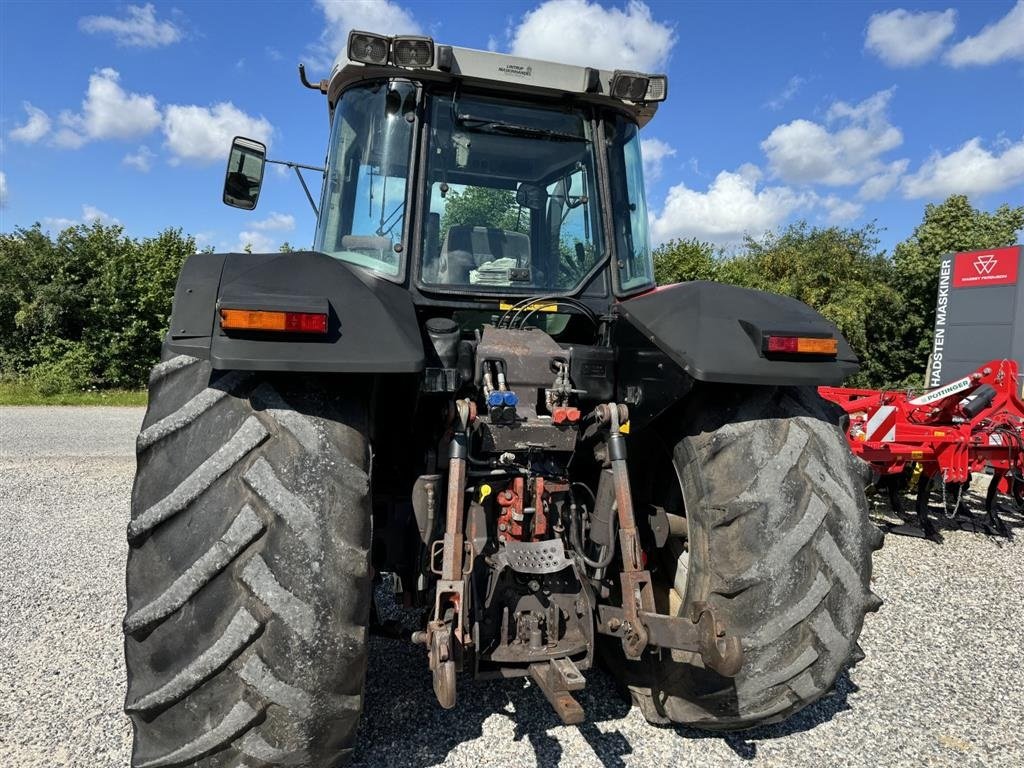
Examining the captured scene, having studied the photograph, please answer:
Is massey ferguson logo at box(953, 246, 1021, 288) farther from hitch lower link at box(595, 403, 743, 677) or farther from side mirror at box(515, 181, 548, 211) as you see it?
hitch lower link at box(595, 403, 743, 677)

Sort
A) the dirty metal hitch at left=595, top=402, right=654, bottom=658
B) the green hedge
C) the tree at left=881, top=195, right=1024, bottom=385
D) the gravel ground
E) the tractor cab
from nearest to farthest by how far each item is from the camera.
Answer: the dirty metal hitch at left=595, top=402, right=654, bottom=658, the gravel ground, the tractor cab, the green hedge, the tree at left=881, top=195, right=1024, bottom=385

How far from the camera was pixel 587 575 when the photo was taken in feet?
7.97

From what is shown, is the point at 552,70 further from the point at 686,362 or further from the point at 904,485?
the point at 904,485

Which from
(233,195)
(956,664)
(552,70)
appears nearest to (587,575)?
(552,70)

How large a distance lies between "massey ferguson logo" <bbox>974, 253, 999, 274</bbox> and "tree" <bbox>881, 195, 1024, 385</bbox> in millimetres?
7721

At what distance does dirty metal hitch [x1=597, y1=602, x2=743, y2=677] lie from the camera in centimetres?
190

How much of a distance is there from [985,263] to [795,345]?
15.7m

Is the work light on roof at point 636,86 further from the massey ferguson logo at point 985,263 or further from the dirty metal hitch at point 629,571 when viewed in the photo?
the massey ferguson logo at point 985,263

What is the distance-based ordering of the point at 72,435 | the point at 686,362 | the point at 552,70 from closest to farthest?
1. the point at 686,362
2. the point at 552,70
3. the point at 72,435

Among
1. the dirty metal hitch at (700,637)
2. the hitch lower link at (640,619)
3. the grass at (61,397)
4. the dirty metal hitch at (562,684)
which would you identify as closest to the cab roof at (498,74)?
the hitch lower link at (640,619)

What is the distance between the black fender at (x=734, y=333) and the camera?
7.05ft

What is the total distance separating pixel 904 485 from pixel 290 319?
650 centimetres

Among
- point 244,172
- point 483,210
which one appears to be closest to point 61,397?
point 244,172

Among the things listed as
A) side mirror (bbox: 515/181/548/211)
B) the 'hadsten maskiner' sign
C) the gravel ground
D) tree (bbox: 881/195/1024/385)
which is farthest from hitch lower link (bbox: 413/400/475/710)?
tree (bbox: 881/195/1024/385)
